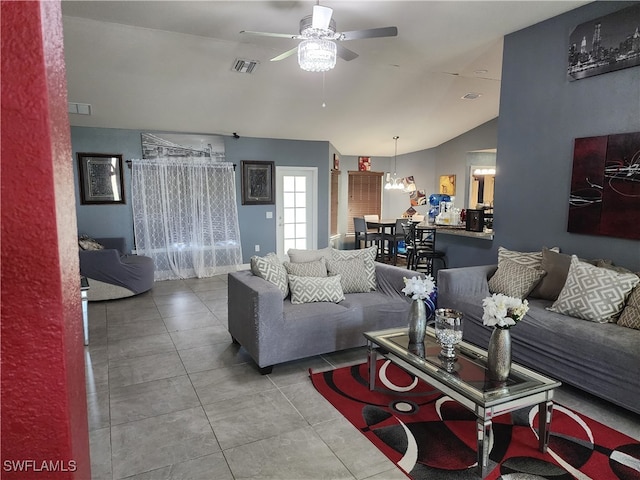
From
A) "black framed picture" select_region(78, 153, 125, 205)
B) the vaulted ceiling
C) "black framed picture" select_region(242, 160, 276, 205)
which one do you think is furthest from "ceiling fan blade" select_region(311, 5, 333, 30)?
"black framed picture" select_region(78, 153, 125, 205)

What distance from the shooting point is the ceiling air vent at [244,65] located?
496cm

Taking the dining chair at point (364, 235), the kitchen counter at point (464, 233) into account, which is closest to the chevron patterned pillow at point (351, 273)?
the kitchen counter at point (464, 233)

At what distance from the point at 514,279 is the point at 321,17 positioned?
9.17ft

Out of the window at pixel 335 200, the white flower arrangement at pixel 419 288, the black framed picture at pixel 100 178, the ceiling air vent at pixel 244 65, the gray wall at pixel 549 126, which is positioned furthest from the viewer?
the window at pixel 335 200

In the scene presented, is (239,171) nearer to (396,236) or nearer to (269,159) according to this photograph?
(269,159)

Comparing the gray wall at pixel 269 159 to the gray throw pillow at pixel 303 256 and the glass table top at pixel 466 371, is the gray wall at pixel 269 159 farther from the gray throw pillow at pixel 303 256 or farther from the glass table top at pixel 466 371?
the glass table top at pixel 466 371

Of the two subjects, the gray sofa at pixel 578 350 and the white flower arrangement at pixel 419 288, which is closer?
the gray sofa at pixel 578 350

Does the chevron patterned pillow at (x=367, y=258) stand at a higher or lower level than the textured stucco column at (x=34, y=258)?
lower

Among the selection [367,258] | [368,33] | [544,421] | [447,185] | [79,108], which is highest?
[368,33]

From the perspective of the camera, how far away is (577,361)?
2.83m

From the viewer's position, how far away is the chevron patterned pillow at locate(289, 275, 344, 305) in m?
3.58

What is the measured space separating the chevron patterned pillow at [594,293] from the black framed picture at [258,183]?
540 cm

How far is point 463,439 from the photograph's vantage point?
2.38 metres

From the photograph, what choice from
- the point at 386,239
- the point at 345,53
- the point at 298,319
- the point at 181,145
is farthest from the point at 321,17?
the point at 386,239
